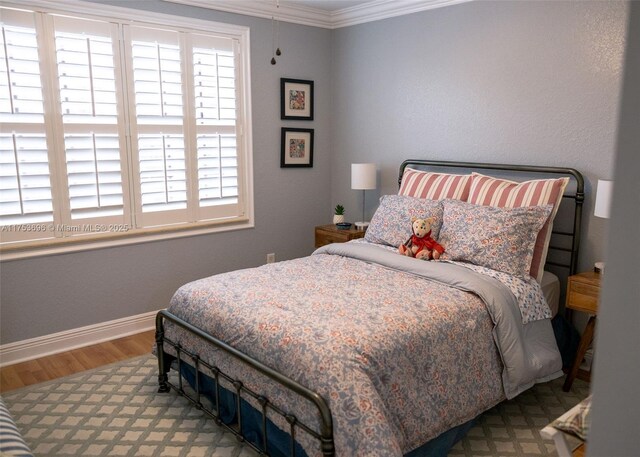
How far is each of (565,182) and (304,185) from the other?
7.88ft

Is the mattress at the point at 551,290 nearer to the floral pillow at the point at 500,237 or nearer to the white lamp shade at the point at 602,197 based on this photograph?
the floral pillow at the point at 500,237

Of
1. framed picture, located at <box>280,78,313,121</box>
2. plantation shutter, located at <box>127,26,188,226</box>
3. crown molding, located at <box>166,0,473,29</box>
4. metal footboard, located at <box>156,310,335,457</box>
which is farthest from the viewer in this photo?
framed picture, located at <box>280,78,313,121</box>

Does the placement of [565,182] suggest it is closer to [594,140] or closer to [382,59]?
[594,140]

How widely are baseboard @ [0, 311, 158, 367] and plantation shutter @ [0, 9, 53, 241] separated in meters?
0.75

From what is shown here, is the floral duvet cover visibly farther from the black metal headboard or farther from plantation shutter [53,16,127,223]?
plantation shutter [53,16,127,223]

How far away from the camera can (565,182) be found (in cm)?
322

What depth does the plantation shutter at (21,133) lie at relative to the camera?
3230 mm

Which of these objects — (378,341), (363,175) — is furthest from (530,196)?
(378,341)

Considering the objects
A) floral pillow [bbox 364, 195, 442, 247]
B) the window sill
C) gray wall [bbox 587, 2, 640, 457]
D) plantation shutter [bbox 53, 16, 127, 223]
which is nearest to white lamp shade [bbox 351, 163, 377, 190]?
floral pillow [bbox 364, 195, 442, 247]

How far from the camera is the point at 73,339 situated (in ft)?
12.3

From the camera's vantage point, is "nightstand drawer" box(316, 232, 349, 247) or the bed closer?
the bed

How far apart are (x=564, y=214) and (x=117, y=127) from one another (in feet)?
10.3

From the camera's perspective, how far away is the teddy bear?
326 cm

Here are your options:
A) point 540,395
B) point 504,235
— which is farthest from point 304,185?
point 540,395
